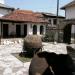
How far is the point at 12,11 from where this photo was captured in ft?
120

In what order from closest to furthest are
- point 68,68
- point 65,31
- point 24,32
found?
point 68,68
point 65,31
point 24,32

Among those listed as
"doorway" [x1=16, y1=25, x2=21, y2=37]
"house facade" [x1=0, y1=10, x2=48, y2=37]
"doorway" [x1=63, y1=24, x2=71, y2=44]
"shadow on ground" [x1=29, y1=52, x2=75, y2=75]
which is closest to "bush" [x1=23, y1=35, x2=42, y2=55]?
"shadow on ground" [x1=29, y1=52, x2=75, y2=75]

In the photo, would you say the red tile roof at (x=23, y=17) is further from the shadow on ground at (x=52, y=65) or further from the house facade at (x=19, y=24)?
the shadow on ground at (x=52, y=65)

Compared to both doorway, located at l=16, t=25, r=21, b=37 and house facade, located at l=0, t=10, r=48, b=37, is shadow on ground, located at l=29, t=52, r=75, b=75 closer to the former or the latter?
house facade, located at l=0, t=10, r=48, b=37

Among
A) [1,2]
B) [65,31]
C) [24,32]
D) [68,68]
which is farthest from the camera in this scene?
[1,2]

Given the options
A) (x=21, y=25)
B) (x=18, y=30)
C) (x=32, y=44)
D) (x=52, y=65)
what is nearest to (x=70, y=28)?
(x=21, y=25)

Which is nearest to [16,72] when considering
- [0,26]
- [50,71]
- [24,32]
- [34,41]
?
[50,71]

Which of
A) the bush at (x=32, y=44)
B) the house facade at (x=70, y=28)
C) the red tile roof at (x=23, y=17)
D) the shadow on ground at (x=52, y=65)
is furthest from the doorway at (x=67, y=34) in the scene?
the shadow on ground at (x=52, y=65)

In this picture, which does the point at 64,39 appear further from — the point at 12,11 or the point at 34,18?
the point at 12,11

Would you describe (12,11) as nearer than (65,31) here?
No

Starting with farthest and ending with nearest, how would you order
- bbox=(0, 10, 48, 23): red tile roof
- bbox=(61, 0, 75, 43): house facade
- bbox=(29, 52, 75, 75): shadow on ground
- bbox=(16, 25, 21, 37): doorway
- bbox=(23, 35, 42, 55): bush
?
bbox=(16, 25, 21, 37): doorway
bbox=(0, 10, 48, 23): red tile roof
bbox=(61, 0, 75, 43): house facade
bbox=(23, 35, 42, 55): bush
bbox=(29, 52, 75, 75): shadow on ground

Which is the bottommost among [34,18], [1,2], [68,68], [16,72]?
[16,72]

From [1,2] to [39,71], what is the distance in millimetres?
31920

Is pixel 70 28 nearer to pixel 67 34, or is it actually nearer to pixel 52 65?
pixel 67 34
